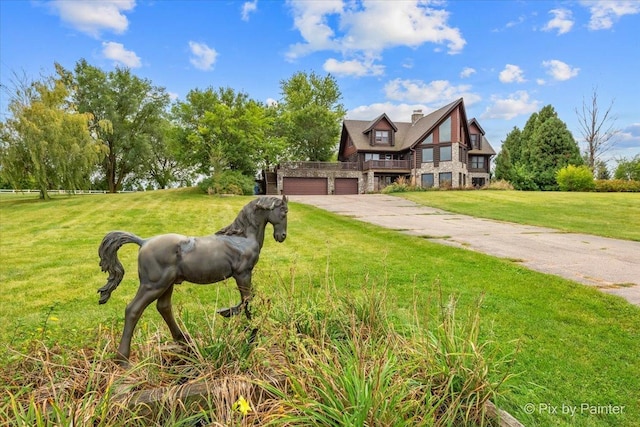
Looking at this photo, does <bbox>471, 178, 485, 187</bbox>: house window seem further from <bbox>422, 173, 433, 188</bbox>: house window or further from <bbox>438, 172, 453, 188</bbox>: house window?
<bbox>422, 173, 433, 188</bbox>: house window

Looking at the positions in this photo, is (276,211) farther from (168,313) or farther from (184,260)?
(168,313)

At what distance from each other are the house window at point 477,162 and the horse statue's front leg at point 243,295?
4160 cm

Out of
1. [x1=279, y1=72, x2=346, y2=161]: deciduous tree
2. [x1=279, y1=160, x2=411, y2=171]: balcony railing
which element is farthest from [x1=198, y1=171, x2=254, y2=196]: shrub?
[x1=279, y1=72, x2=346, y2=161]: deciduous tree

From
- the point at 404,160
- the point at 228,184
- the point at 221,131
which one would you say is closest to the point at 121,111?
the point at 221,131

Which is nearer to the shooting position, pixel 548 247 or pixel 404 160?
pixel 548 247

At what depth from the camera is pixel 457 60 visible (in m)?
22.1

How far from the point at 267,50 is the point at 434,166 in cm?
2338

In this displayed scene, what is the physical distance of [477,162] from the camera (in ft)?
131

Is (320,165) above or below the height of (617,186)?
above

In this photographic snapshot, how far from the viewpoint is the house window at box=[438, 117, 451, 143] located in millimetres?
35281

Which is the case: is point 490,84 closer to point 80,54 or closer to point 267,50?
point 267,50

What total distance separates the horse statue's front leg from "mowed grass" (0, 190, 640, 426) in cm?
17

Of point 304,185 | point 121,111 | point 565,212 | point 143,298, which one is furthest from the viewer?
point 121,111

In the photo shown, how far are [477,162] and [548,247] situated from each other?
112 ft
